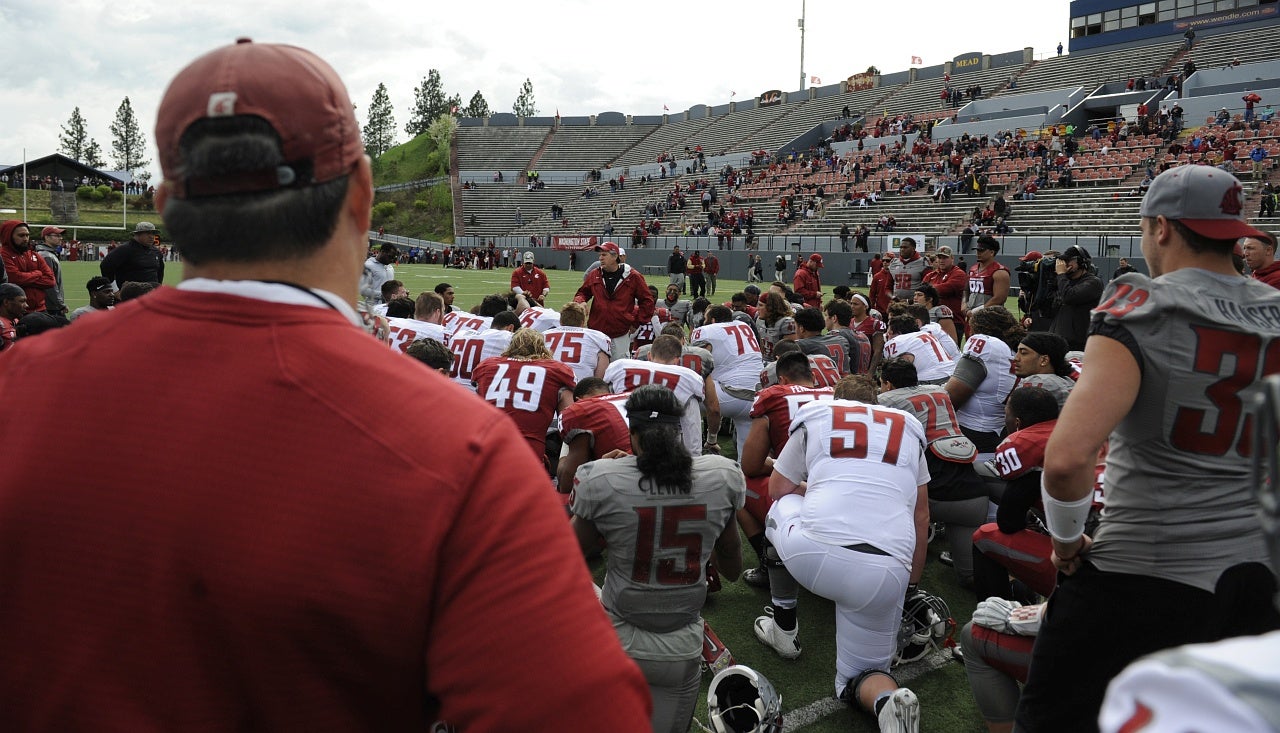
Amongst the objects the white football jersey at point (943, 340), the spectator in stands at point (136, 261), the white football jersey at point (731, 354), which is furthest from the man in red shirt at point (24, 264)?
the white football jersey at point (943, 340)

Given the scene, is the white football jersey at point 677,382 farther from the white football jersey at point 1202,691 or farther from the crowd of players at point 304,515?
the white football jersey at point 1202,691

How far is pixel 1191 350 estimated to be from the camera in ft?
7.84

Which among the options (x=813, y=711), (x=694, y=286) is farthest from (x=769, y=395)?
(x=694, y=286)

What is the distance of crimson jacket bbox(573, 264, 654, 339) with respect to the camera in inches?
415

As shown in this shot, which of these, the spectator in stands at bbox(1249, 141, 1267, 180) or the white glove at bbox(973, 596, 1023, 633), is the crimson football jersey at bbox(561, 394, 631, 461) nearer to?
the white glove at bbox(973, 596, 1023, 633)

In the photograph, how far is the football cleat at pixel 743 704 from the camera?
12.1 feet

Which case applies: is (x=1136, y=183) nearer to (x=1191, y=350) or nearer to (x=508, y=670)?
(x=1191, y=350)

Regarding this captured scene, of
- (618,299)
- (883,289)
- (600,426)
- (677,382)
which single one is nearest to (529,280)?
(618,299)

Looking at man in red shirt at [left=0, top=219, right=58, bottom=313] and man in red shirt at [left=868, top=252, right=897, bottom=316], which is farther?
man in red shirt at [left=868, top=252, right=897, bottom=316]

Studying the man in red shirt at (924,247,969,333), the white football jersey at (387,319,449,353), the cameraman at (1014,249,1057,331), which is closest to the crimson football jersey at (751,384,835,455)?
the white football jersey at (387,319,449,353)

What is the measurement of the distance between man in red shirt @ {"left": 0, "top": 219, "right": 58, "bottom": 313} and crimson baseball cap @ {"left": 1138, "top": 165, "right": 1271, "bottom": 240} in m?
11.2

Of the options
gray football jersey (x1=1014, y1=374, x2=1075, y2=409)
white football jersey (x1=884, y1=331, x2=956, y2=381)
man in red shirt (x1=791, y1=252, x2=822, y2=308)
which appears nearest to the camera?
gray football jersey (x1=1014, y1=374, x2=1075, y2=409)

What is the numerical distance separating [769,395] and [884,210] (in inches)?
1464

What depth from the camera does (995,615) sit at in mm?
3248
